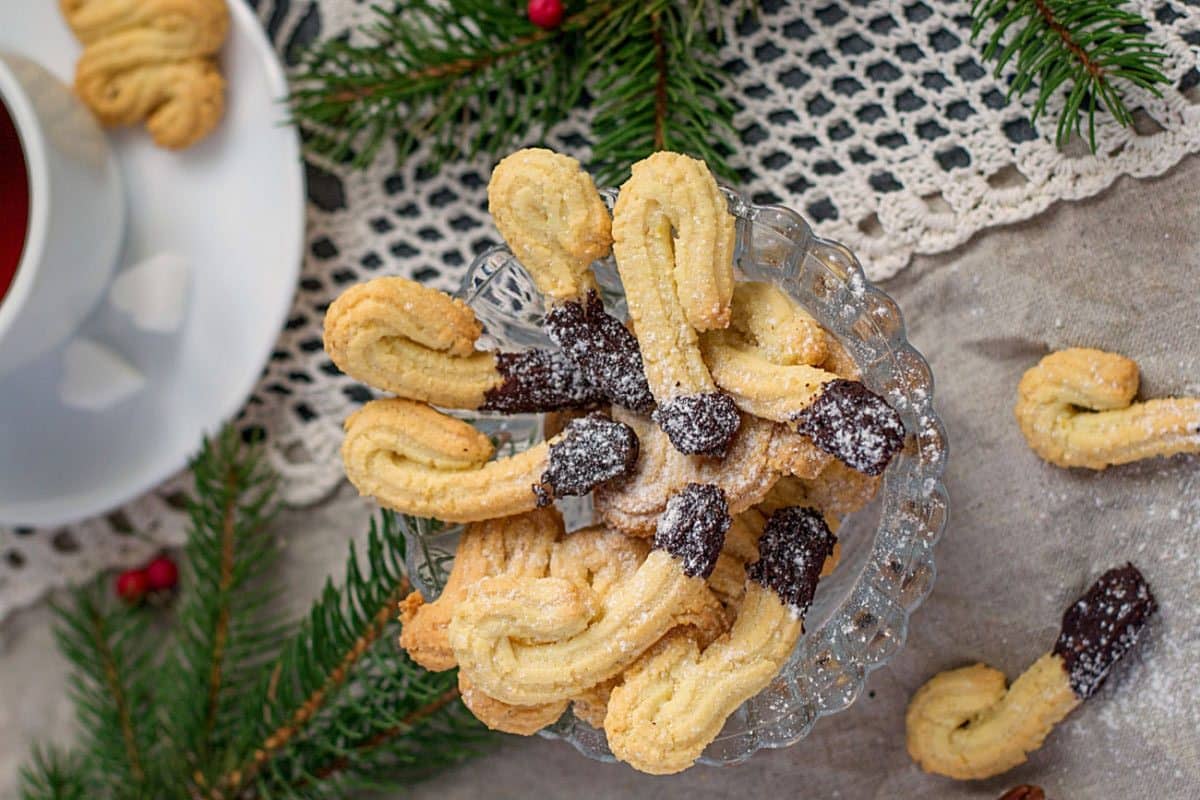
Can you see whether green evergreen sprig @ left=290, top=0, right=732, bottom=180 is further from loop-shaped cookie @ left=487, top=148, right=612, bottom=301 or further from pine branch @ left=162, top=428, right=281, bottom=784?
pine branch @ left=162, top=428, right=281, bottom=784

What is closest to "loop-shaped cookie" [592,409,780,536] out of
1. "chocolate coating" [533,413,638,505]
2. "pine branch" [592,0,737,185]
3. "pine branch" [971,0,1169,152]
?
"chocolate coating" [533,413,638,505]

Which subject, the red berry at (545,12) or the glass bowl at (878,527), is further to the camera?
the red berry at (545,12)

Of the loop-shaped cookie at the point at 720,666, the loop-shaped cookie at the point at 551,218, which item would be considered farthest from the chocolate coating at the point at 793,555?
the loop-shaped cookie at the point at 551,218

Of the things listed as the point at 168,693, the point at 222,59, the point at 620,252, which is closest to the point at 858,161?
the point at 620,252

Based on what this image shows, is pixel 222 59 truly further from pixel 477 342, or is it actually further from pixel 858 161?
pixel 858 161

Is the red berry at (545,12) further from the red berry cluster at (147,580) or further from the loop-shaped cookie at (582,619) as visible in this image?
the red berry cluster at (147,580)

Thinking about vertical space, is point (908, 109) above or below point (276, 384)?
above
